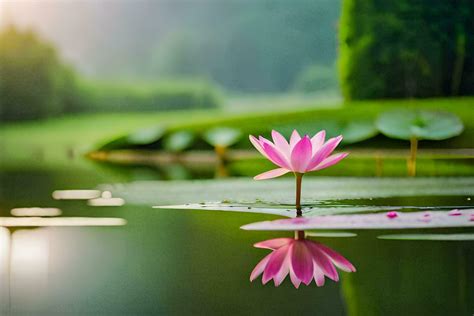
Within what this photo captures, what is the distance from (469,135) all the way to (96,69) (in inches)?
125

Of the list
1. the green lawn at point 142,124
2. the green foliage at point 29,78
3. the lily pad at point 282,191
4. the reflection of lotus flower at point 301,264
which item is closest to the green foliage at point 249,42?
the green lawn at point 142,124

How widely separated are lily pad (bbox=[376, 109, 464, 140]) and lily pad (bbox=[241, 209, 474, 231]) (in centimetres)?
113

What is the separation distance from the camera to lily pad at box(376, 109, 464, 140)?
2.12m

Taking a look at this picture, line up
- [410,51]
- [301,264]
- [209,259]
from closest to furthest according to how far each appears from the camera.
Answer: [301,264] → [209,259] → [410,51]

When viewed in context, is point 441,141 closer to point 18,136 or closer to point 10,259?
point 10,259

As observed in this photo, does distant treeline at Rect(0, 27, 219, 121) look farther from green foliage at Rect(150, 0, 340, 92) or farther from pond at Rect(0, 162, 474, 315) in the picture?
pond at Rect(0, 162, 474, 315)

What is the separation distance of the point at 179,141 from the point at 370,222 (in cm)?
210

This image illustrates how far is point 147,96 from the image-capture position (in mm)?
5359

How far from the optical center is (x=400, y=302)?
2.10 ft

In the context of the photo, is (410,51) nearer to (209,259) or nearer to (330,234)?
(330,234)

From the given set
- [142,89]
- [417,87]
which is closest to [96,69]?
[142,89]

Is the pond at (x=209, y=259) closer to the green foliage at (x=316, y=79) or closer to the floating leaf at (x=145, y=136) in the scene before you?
the floating leaf at (x=145, y=136)

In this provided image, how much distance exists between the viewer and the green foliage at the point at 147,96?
5199 millimetres

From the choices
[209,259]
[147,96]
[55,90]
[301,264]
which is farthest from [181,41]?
[301,264]
